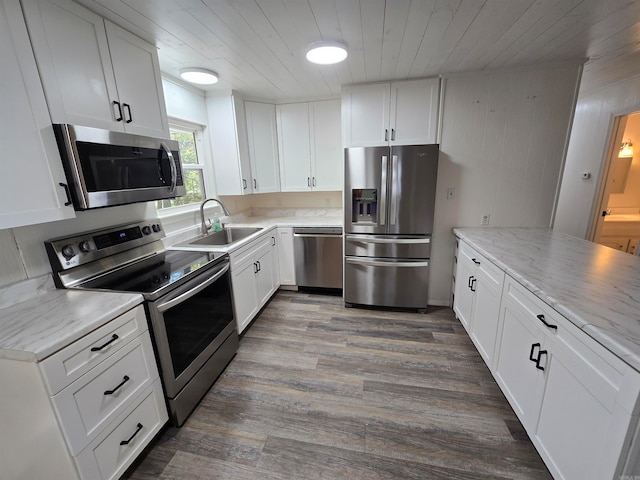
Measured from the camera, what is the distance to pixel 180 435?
62.5 inches

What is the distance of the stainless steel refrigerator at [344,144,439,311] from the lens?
2.53 meters

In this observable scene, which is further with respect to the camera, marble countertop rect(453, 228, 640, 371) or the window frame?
the window frame

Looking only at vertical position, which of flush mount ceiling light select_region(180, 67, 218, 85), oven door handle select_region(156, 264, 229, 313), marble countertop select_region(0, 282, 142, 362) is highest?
flush mount ceiling light select_region(180, 67, 218, 85)

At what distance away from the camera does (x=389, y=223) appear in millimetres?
2686

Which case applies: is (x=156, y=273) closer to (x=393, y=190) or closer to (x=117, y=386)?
(x=117, y=386)

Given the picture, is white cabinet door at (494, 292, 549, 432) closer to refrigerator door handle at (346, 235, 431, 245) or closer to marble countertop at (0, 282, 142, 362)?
refrigerator door handle at (346, 235, 431, 245)

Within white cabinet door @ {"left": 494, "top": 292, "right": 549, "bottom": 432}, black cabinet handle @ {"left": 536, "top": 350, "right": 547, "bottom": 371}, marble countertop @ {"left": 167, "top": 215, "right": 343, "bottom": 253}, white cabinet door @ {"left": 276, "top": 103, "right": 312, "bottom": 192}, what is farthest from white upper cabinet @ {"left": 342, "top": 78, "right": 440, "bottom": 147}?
black cabinet handle @ {"left": 536, "top": 350, "right": 547, "bottom": 371}

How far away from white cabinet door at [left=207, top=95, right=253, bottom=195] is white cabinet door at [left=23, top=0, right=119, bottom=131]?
57.1 inches

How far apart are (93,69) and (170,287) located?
4.18 ft

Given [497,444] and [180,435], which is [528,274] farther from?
[180,435]

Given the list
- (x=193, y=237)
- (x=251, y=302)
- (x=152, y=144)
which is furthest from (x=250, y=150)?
(x=251, y=302)

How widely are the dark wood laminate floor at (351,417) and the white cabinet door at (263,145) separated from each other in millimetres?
1879

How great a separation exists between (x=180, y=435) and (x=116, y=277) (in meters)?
1.04

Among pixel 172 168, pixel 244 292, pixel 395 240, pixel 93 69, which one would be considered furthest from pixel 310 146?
pixel 93 69
